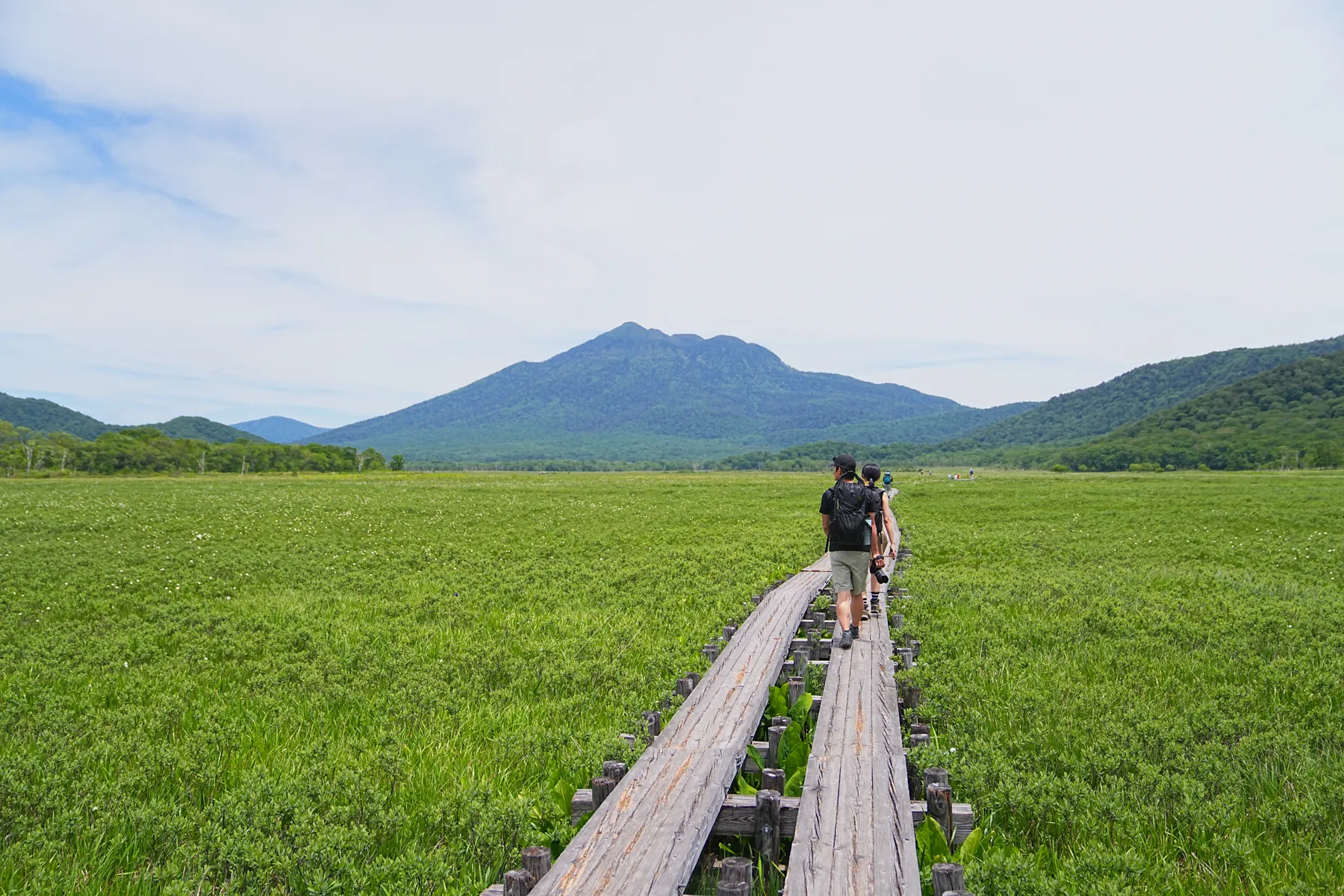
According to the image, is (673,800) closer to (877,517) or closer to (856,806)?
(856,806)

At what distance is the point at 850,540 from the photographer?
371 inches

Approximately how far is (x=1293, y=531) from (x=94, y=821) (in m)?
33.7

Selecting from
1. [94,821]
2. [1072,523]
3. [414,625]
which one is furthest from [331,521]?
[1072,523]

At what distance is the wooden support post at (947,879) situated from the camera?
3.72m

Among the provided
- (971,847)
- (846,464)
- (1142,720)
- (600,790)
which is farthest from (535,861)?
(846,464)

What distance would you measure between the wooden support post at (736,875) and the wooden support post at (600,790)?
1.41 m

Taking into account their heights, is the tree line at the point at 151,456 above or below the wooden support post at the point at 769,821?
above

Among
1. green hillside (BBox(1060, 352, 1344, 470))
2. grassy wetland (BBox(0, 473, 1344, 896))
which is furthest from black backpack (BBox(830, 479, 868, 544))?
green hillside (BBox(1060, 352, 1344, 470))

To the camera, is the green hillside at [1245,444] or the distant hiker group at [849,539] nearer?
the distant hiker group at [849,539]

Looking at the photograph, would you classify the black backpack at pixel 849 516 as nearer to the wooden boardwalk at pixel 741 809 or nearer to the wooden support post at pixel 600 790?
the wooden boardwalk at pixel 741 809

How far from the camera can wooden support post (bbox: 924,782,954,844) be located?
469 cm

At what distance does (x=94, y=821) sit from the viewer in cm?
518

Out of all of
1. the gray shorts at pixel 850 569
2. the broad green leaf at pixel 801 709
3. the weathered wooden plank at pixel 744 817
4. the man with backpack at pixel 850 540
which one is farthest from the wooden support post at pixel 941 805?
the gray shorts at pixel 850 569

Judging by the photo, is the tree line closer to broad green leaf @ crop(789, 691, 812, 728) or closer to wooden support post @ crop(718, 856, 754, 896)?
broad green leaf @ crop(789, 691, 812, 728)
